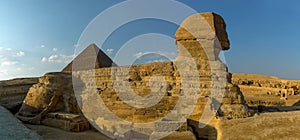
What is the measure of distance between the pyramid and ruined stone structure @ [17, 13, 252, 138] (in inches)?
152

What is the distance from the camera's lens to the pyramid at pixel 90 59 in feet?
43.8

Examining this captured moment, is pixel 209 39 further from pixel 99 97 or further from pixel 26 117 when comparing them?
pixel 26 117

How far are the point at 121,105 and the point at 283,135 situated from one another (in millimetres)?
4857

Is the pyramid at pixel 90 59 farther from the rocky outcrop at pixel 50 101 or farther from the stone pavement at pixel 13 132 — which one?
the stone pavement at pixel 13 132

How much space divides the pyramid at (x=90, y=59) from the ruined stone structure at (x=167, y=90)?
3871 millimetres

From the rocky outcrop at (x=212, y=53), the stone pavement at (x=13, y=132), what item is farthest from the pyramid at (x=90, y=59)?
the rocky outcrop at (x=212, y=53)

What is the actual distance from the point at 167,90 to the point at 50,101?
5065 mm

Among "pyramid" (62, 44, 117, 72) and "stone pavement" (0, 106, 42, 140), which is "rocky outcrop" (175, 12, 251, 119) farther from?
"pyramid" (62, 44, 117, 72)

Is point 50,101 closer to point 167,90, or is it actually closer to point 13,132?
point 13,132

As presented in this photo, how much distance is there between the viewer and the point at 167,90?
7488 millimetres

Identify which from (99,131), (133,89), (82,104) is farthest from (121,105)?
(82,104)

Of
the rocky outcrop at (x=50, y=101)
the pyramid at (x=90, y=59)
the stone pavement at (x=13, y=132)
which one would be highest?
the pyramid at (x=90, y=59)

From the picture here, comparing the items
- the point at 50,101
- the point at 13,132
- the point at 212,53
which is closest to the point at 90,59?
the point at 50,101

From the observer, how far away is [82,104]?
8.95 meters
